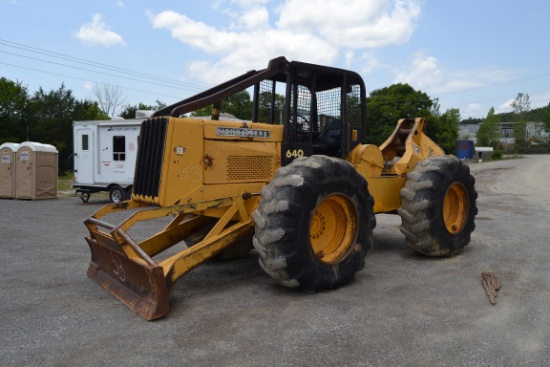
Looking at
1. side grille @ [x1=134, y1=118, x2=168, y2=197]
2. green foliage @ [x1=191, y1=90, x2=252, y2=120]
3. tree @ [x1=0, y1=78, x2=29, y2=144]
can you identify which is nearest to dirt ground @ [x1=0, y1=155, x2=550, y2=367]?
side grille @ [x1=134, y1=118, x2=168, y2=197]

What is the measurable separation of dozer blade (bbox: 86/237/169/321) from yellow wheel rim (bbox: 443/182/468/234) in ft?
16.0

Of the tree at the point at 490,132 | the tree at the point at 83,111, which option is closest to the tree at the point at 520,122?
the tree at the point at 490,132

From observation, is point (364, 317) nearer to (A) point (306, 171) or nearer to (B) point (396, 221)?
(A) point (306, 171)

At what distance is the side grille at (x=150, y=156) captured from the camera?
5449 millimetres

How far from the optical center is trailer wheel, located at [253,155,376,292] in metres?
4.99

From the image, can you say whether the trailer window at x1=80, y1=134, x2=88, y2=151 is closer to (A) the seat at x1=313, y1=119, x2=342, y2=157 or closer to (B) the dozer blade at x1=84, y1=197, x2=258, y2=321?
(B) the dozer blade at x1=84, y1=197, x2=258, y2=321

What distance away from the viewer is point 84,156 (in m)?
16.6

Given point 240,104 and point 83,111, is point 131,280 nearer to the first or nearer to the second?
point 240,104

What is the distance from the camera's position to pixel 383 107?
152ft

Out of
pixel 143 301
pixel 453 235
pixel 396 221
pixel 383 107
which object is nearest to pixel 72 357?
pixel 143 301

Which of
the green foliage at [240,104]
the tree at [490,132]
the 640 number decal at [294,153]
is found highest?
the tree at [490,132]

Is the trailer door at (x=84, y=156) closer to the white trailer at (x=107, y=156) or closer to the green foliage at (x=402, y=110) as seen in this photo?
the white trailer at (x=107, y=156)

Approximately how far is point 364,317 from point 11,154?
1716 cm

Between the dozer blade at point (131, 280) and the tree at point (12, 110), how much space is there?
102 ft
